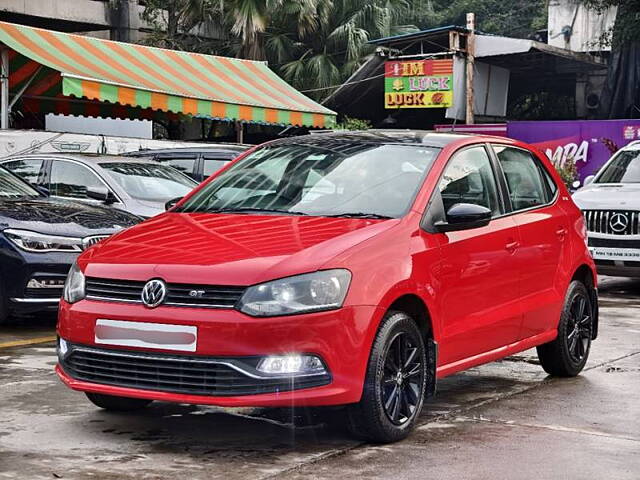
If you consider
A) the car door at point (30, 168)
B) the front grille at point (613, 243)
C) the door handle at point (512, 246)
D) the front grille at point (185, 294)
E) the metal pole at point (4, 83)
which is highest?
the metal pole at point (4, 83)

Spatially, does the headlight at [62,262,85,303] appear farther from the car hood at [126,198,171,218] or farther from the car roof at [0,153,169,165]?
the car roof at [0,153,169,165]

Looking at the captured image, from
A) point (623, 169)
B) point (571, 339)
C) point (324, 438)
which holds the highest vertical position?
point (623, 169)

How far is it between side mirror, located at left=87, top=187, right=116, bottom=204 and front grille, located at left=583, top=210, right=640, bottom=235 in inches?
214

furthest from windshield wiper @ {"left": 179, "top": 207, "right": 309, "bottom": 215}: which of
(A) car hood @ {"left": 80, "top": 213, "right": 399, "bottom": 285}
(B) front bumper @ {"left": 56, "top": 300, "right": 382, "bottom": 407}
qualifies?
(B) front bumper @ {"left": 56, "top": 300, "right": 382, "bottom": 407}

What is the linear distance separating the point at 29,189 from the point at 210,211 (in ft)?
15.5

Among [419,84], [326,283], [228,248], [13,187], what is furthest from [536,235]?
[419,84]

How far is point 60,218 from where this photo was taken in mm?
9414

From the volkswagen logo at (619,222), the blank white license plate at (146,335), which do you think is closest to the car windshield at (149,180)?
the volkswagen logo at (619,222)

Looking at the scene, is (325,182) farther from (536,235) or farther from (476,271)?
(536,235)

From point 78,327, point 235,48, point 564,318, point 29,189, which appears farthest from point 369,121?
point 78,327

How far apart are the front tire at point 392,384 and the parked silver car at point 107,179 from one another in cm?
618

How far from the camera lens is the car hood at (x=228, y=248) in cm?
512

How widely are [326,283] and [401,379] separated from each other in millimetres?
763

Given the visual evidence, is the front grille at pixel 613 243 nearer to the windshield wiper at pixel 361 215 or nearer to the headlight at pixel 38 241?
the headlight at pixel 38 241
